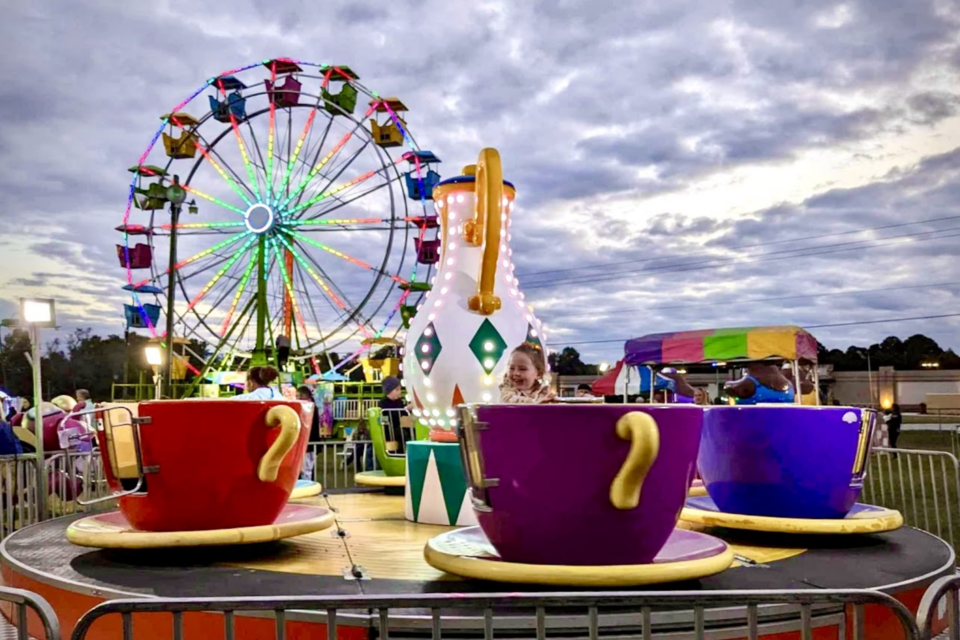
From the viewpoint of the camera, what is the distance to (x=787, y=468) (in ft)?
7.46

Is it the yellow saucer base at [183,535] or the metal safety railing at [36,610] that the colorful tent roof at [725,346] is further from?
the metal safety railing at [36,610]

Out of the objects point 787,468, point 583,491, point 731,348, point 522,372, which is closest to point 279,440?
point 583,491

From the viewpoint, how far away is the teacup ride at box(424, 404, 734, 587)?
5.16 feet

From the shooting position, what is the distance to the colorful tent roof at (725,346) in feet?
40.6

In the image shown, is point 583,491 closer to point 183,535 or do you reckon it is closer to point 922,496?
point 183,535

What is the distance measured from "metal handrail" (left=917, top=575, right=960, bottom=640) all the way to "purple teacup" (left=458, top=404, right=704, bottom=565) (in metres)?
0.48

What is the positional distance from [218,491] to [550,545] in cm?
91

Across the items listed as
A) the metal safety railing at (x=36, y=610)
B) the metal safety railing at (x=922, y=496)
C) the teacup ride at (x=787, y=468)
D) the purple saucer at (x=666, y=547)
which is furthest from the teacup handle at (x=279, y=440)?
the metal safety railing at (x=922, y=496)

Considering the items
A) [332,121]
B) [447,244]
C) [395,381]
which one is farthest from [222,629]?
[332,121]

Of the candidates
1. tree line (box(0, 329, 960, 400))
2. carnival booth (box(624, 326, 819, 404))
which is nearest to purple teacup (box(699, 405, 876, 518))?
carnival booth (box(624, 326, 819, 404))

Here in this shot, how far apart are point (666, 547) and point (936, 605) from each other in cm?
66

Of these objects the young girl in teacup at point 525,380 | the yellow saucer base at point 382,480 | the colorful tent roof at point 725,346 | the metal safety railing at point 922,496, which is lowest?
the metal safety railing at point 922,496

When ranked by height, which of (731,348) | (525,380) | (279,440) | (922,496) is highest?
(731,348)

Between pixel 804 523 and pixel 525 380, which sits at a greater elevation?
pixel 525 380
